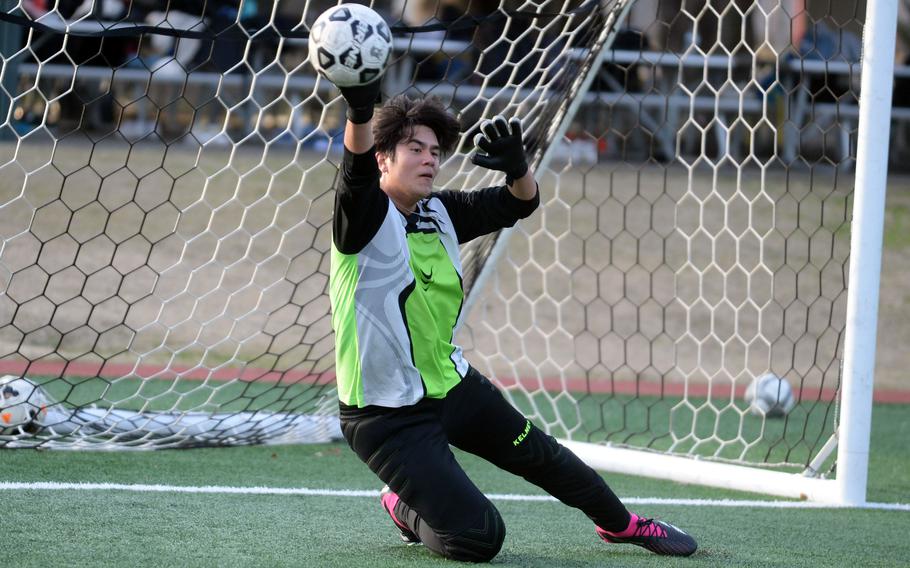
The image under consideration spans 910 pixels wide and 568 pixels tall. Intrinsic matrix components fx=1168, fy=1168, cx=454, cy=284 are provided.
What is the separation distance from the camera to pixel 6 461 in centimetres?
468

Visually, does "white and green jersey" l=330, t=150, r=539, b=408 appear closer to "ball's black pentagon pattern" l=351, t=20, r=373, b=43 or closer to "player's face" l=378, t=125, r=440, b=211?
"player's face" l=378, t=125, r=440, b=211

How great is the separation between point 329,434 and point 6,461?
158 cm

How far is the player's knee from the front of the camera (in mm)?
3359

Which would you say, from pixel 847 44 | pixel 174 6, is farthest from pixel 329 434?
pixel 847 44

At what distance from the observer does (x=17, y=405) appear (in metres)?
4.96

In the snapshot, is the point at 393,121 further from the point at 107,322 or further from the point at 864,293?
the point at 107,322

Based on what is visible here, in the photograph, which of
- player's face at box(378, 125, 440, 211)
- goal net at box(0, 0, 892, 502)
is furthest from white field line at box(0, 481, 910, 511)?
player's face at box(378, 125, 440, 211)

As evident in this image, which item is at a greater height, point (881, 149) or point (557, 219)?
point (881, 149)

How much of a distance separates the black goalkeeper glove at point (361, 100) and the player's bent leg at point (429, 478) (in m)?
0.90

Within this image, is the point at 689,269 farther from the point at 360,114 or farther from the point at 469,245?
the point at 360,114

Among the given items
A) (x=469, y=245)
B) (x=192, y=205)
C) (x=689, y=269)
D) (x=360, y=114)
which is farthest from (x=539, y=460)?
(x=689, y=269)

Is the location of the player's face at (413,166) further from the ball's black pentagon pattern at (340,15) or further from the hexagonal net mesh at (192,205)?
the hexagonal net mesh at (192,205)

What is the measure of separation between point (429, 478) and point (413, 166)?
92cm

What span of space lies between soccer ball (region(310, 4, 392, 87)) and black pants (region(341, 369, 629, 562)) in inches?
39.9
